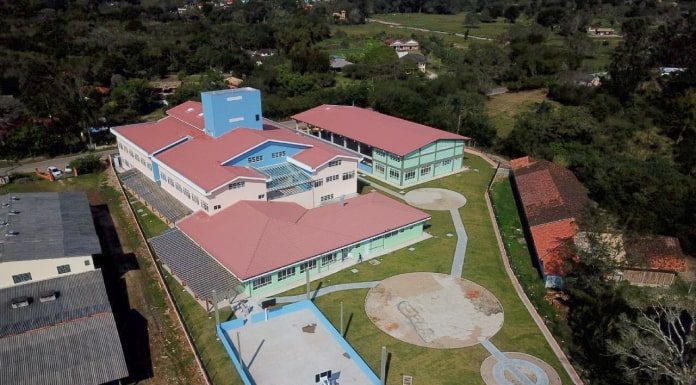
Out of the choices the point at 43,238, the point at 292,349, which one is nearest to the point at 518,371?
the point at 292,349

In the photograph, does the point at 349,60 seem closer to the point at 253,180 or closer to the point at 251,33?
the point at 251,33

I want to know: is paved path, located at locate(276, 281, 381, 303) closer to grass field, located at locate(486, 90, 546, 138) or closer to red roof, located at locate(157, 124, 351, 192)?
red roof, located at locate(157, 124, 351, 192)

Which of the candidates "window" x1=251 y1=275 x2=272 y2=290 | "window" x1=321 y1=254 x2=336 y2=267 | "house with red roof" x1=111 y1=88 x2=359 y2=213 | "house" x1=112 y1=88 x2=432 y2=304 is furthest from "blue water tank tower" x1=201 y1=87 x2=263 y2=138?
"window" x1=251 y1=275 x2=272 y2=290

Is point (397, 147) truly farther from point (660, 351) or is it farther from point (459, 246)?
point (660, 351)

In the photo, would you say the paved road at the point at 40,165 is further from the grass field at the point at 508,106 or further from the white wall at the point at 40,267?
the grass field at the point at 508,106

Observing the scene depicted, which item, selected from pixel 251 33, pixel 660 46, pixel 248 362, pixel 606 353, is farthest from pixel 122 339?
pixel 251 33

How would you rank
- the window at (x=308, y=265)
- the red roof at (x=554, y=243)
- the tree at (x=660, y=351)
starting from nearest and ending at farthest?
the tree at (x=660, y=351), the red roof at (x=554, y=243), the window at (x=308, y=265)

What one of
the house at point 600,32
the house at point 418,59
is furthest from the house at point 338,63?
the house at point 600,32
